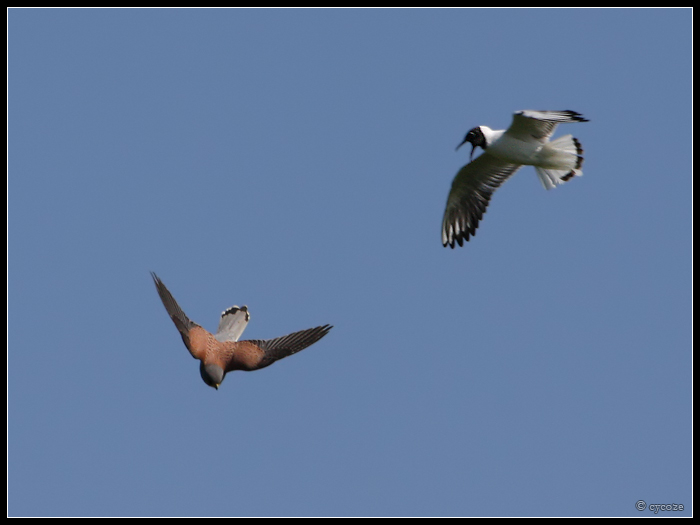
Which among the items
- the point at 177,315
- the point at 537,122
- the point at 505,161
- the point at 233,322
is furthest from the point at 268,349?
the point at 537,122

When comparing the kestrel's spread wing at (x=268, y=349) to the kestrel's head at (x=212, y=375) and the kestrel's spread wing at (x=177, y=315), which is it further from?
the kestrel's spread wing at (x=177, y=315)

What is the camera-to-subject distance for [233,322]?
11086 mm

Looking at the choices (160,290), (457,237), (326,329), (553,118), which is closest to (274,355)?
(326,329)

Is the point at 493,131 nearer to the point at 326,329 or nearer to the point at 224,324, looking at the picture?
the point at 326,329

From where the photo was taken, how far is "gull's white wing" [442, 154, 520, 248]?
11219mm

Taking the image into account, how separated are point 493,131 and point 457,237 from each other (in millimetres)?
1655

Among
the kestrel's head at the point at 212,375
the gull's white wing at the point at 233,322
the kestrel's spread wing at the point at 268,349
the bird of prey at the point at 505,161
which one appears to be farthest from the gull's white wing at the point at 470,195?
the kestrel's head at the point at 212,375

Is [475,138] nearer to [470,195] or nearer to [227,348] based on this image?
[470,195]

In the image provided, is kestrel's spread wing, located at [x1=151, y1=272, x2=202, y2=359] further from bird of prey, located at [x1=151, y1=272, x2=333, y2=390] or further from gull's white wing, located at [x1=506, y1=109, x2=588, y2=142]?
gull's white wing, located at [x1=506, y1=109, x2=588, y2=142]

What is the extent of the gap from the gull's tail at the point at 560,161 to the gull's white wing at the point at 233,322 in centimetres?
402

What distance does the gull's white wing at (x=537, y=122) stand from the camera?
9359 mm

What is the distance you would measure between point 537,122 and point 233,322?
14.4 feet

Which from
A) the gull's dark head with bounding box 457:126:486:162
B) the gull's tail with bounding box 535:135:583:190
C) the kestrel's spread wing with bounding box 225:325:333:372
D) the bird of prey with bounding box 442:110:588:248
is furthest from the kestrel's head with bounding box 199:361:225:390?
the gull's tail with bounding box 535:135:583:190

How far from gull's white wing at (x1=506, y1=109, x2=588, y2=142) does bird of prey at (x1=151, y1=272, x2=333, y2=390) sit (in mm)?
3100
